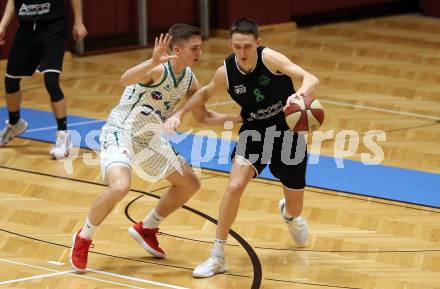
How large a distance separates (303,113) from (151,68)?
1046 mm

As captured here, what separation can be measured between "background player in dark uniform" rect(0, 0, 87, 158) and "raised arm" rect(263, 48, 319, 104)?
11.2ft

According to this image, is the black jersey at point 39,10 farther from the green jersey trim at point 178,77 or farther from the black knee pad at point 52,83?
the green jersey trim at point 178,77

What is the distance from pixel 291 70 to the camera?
22.4 feet

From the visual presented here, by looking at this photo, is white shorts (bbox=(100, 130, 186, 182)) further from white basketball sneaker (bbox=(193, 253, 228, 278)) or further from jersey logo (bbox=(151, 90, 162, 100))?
white basketball sneaker (bbox=(193, 253, 228, 278))

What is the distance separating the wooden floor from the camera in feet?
22.5

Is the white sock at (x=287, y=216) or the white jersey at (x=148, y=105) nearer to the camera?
the white jersey at (x=148, y=105)

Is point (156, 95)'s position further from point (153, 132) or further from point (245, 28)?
point (245, 28)

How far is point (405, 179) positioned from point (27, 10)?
389 centimetres

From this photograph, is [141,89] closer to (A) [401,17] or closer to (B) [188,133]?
(B) [188,133]

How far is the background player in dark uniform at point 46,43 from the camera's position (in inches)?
386

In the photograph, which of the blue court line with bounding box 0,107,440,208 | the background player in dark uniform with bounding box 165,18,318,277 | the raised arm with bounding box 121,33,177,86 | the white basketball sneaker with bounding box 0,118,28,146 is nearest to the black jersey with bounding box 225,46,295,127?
the background player in dark uniform with bounding box 165,18,318,277

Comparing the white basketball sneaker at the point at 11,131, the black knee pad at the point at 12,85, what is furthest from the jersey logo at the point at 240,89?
the white basketball sneaker at the point at 11,131

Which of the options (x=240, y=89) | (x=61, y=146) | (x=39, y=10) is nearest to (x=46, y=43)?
(x=39, y=10)

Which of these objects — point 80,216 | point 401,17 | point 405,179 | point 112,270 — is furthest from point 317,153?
point 401,17
